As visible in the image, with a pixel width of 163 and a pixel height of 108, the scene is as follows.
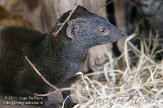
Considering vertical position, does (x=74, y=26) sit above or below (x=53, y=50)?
above

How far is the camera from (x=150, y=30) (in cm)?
403

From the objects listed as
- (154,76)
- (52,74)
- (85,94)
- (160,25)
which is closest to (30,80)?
(52,74)

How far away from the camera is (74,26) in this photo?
9.63 feet

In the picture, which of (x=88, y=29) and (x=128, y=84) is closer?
(x=88, y=29)

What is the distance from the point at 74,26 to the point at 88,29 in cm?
10

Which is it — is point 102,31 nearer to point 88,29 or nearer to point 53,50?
point 88,29

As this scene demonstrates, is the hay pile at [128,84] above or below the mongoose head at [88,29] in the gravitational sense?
below

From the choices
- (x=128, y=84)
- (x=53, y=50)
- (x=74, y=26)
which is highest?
(x=74, y=26)

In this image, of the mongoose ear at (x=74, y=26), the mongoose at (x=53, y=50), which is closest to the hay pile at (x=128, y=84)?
the mongoose at (x=53, y=50)

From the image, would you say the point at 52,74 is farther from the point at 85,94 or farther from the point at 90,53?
the point at 90,53

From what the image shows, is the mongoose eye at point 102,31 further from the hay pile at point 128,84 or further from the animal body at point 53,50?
the hay pile at point 128,84

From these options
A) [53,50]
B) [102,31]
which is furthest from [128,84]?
[53,50]

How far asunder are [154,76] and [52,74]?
2.98ft

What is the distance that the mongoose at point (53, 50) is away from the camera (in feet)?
9.73
